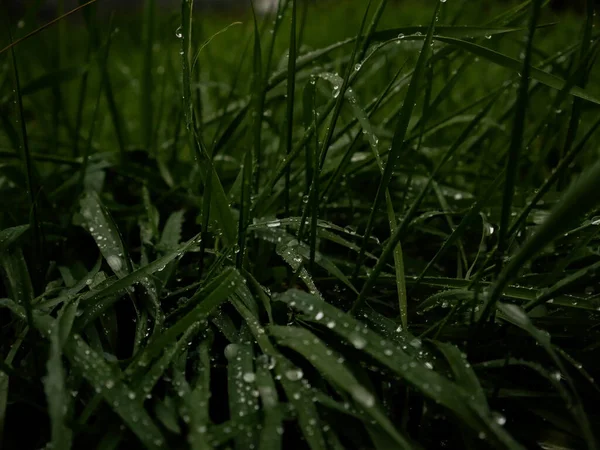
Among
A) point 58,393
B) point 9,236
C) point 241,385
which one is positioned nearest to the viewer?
point 58,393

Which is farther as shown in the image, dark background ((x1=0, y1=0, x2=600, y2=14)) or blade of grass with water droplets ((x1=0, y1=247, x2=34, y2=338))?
dark background ((x1=0, y1=0, x2=600, y2=14))

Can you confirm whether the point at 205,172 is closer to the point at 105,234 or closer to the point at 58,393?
the point at 105,234

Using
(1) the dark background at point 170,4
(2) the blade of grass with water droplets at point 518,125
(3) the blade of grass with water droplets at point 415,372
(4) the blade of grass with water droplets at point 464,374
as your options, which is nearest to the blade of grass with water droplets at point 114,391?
(3) the blade of grass with water droplets at point 415,372

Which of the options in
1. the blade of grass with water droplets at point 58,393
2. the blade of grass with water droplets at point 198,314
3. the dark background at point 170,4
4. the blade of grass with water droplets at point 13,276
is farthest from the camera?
the dark background at point 170,4

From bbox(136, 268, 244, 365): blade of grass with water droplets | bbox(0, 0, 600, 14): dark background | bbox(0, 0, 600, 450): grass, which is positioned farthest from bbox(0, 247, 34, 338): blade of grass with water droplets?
→ bbox(0, 0, 600, 14): dark background

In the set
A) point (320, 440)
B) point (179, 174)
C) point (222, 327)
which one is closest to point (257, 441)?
point (320, 440)

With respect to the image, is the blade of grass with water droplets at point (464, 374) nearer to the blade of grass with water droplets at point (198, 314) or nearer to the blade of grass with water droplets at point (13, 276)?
the blade of grass with water droplets at point (198, 314)

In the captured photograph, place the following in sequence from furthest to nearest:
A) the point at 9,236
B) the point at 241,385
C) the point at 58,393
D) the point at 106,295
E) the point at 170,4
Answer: the point at 170,4
the point at 9,236
the point at 106,295
the point at 241,385
the point at 58,393

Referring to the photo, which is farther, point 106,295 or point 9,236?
point 9,236

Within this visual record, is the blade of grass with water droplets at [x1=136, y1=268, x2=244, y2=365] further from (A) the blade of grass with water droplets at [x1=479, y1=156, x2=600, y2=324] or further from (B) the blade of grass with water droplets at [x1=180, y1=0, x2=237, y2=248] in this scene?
(A) the blade of grass with water droplets at [x1=479, y1=156, x2=600, y2=324]

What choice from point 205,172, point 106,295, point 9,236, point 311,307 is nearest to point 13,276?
point 9,236

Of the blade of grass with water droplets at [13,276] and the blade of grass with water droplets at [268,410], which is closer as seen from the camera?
the blade of grass with water droplets at [268,410]

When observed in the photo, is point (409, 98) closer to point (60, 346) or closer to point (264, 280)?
point (264, 280)
